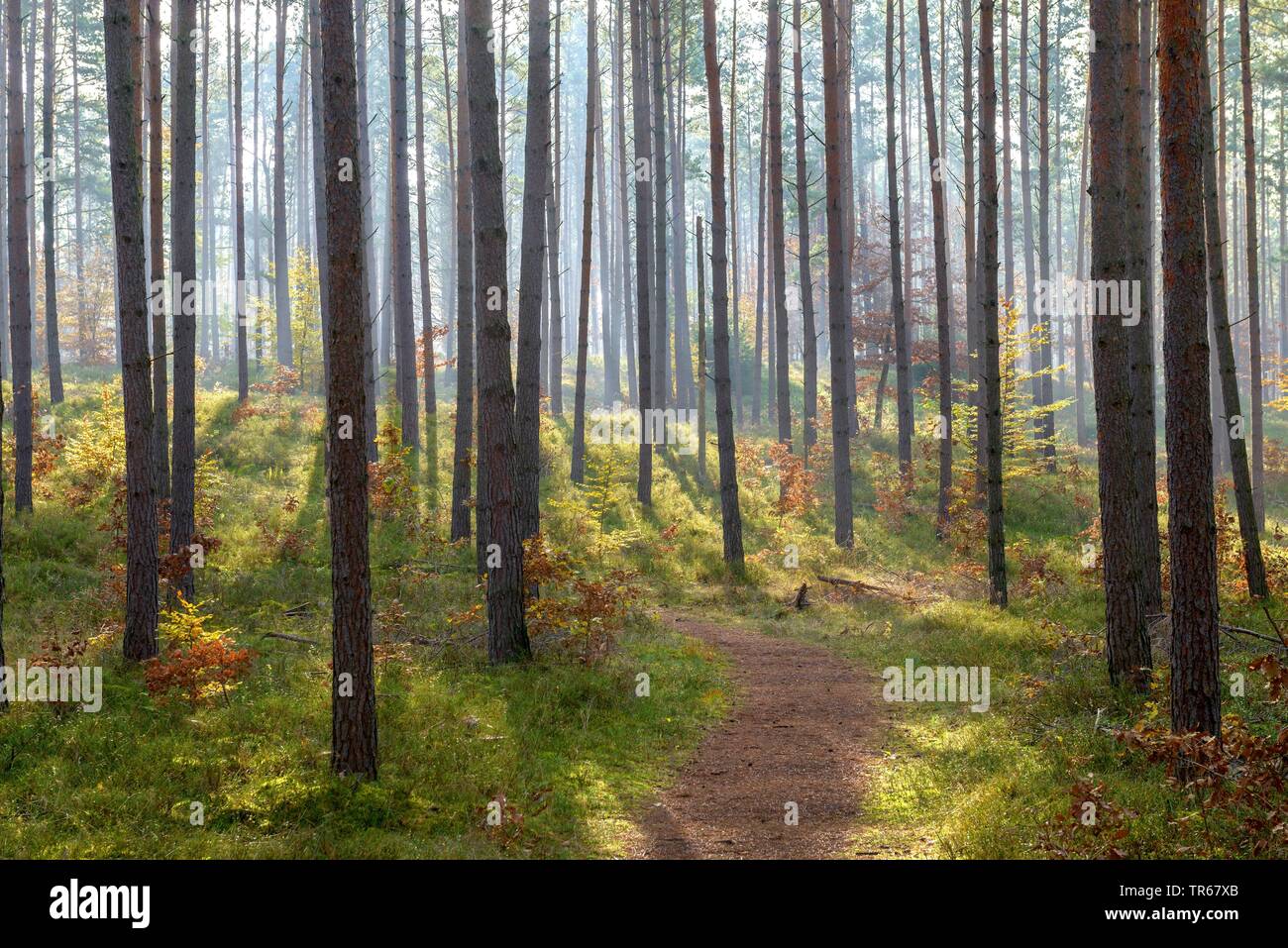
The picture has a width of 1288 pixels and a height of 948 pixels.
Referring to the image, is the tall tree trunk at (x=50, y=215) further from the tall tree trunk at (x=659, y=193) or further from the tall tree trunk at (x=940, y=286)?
the tall tree trunk at (x=940, y=286)

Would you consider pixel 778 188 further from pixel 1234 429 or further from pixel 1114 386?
pixel 1114 386

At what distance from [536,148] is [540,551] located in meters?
5.09

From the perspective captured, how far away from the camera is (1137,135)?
11.5m

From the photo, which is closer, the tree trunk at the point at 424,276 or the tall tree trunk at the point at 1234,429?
the tall tree trunk at the point at 1234,429

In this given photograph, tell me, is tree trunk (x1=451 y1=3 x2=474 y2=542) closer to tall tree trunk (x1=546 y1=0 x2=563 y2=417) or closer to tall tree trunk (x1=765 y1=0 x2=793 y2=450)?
tall tree trunk (x1=765 y1=0 x2=793 y2=450)

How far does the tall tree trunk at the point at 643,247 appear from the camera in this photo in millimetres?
20922

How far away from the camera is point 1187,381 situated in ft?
22.0

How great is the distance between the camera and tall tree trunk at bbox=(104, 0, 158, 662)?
9.85 meters

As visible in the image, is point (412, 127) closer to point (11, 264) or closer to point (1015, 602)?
point (11, 264)

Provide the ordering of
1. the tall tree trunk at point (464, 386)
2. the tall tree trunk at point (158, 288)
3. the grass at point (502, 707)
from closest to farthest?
the grass at point (502, 707) < the tall tree trunk at point (158, 288) < the tall tree trunk at point (464, 386)

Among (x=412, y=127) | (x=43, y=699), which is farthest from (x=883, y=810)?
(x=412, y=127)

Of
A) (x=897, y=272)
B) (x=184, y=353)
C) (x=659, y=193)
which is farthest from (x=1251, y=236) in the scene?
(x=184, y=353)

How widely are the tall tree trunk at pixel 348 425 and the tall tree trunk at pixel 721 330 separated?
1022 centimetres

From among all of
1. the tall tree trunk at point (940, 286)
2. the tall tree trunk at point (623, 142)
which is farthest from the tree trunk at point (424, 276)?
the tall tree trunk at point (940, 286)
